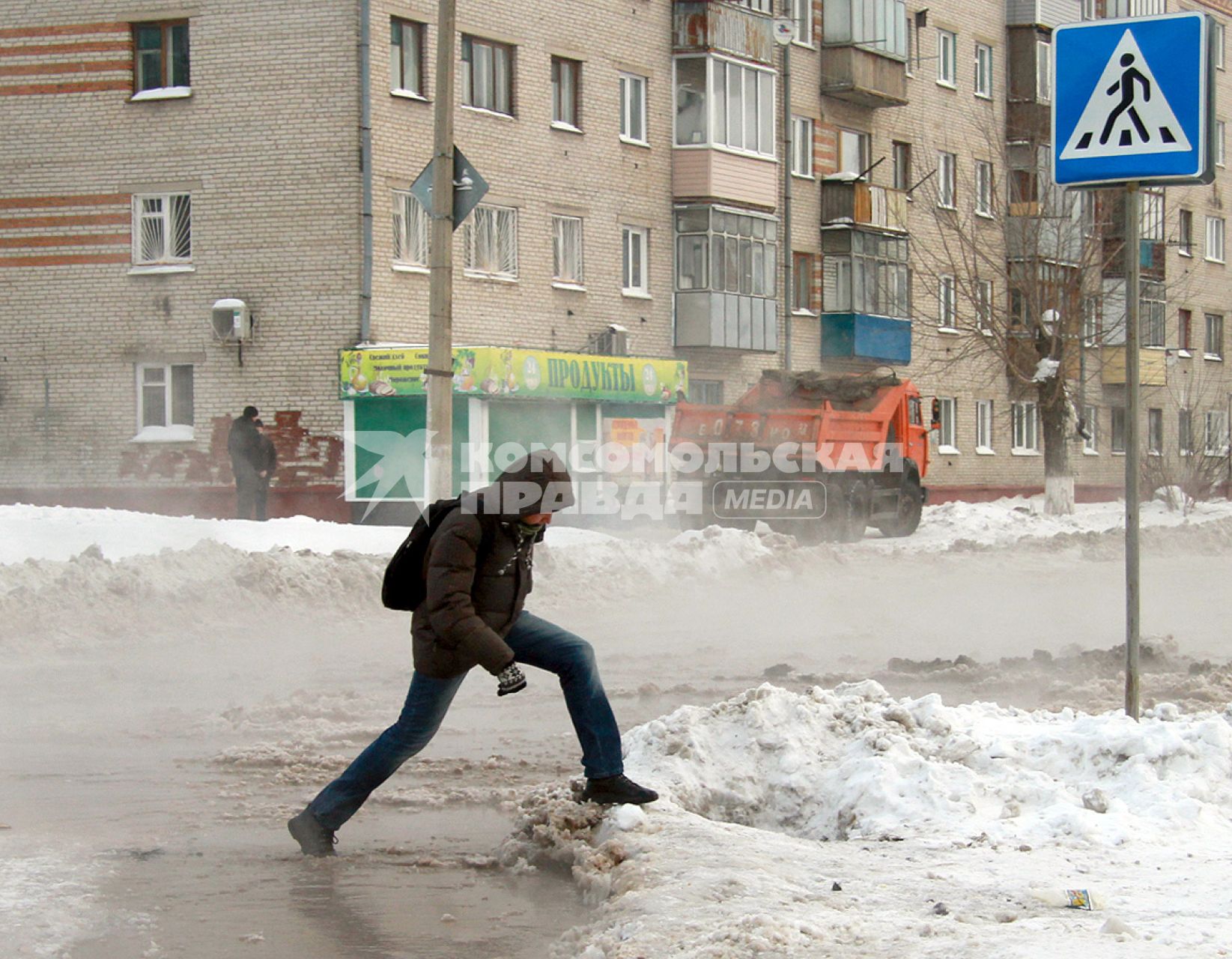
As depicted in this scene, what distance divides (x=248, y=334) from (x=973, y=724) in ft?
68.0

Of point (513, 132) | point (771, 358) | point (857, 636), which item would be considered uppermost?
point (513, 132)

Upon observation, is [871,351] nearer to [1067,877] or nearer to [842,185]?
[842,185]

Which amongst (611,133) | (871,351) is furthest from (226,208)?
(871,351)

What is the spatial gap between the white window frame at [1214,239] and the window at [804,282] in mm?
20352

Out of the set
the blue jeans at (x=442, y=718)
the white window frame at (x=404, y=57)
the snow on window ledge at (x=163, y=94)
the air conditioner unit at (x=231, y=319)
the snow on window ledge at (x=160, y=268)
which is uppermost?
the white window frame at (x=404, y=57)

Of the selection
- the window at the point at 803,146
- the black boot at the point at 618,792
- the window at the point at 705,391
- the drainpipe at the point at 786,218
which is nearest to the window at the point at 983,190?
the window at the point at 803,146

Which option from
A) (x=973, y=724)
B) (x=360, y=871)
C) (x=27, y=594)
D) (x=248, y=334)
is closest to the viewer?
(x=360, y=871)

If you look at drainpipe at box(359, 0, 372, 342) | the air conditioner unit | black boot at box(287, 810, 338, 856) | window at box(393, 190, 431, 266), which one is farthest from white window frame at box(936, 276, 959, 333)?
black boot at box(287, 810, 338, 856)

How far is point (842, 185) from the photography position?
36031mm

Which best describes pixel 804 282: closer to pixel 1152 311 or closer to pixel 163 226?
pixel 1152 311

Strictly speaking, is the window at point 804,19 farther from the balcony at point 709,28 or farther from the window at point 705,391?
the window at point 705,391

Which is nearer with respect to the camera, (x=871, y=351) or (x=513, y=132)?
(x=513, y=132)

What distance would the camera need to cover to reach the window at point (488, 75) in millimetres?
27469

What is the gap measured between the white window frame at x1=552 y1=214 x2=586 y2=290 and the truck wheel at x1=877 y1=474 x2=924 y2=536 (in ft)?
23.2
